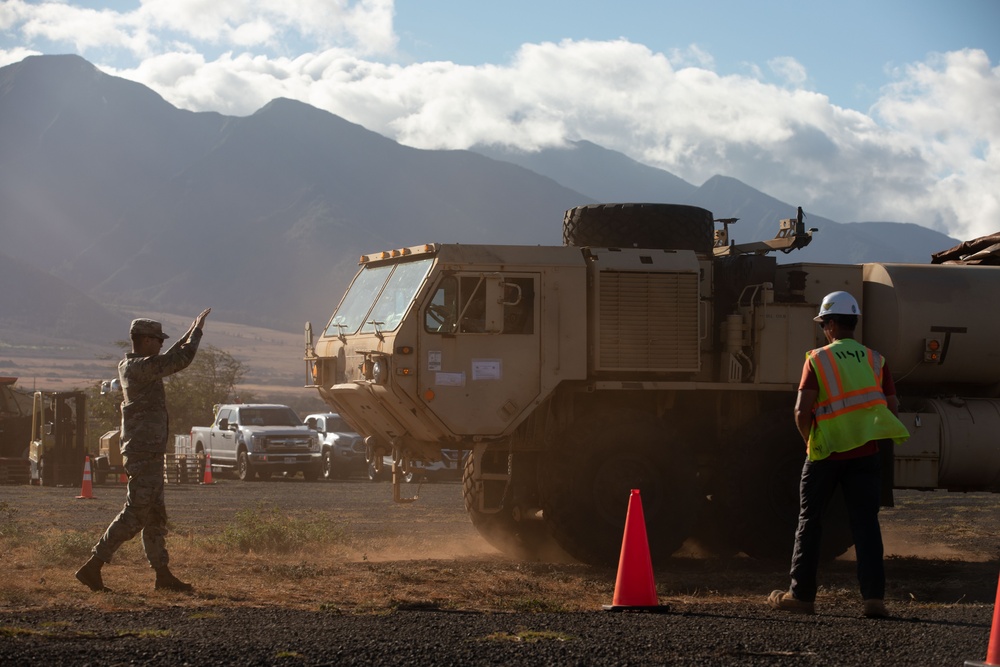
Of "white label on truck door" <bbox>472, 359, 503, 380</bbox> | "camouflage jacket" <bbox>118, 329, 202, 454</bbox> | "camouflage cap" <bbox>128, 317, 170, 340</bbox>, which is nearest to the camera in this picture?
Answer: "camouflage jacket" <bbox>118, 329, 202, 454</bbox>

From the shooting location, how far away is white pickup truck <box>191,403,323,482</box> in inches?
1237

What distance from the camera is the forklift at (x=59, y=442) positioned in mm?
28734

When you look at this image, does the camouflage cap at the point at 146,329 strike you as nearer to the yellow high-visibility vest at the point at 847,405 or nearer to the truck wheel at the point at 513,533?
the truck wheel at the point at 513,533

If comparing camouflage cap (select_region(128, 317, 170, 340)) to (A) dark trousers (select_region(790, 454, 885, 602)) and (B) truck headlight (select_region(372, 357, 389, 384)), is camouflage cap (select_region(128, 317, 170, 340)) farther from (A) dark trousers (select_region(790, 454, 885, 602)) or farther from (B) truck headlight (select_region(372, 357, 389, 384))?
(A) dark trousers (select_region(790, 454, 885, 602))

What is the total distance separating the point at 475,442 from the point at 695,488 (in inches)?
80.3

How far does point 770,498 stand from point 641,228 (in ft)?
9.78

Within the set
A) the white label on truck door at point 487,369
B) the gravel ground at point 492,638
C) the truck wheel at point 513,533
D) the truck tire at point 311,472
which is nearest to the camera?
the gravel ground at point 492,638

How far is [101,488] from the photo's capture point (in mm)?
27984

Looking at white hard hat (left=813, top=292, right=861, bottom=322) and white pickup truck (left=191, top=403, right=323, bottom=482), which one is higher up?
white hard hat (left=813, top=292, right=861, bottom=322)

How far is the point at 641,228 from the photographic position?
13414 mm

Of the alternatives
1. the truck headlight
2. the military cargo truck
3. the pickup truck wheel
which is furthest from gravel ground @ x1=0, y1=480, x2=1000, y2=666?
the pickup truck wheel

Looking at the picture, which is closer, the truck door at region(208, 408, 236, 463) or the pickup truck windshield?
the pickup truck windshield

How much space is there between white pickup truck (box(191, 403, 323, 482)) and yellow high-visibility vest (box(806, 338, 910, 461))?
23733 mm

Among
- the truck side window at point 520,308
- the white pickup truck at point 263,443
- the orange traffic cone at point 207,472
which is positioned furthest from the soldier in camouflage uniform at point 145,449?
the white pickup truck at point 263,443
